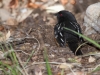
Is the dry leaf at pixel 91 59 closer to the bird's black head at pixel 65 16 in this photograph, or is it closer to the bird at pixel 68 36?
the bird at pixel 68 36

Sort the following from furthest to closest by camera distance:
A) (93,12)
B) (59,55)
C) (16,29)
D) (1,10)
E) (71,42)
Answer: (1,10)
(16,29)
(93,12)
(71,42)
(59,55)

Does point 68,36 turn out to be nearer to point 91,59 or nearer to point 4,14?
point 91,59

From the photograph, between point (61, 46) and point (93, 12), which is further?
point (93, 12)

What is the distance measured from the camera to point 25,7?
6.35m

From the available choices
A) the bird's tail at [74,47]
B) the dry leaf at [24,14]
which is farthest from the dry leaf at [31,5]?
the bird's tail at [74,47]

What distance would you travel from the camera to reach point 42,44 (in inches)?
197

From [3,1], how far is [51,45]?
1633 millimetres

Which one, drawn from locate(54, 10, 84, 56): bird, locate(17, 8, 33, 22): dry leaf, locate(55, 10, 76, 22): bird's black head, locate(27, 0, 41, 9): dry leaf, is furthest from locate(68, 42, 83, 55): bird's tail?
locate(27, 0, 41, 9): dry leaf

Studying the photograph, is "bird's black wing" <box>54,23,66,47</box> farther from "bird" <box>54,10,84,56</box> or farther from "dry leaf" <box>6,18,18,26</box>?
"dry leaf" <box>6,18,18,26</box>

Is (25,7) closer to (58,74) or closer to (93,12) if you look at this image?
(93,12)

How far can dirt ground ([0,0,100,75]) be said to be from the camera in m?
4.20

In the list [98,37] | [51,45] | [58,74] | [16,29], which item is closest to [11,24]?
[16,29]

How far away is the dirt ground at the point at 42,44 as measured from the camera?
4.20 meters

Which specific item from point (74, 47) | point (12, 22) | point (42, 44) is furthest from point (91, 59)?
point (12, 22)
